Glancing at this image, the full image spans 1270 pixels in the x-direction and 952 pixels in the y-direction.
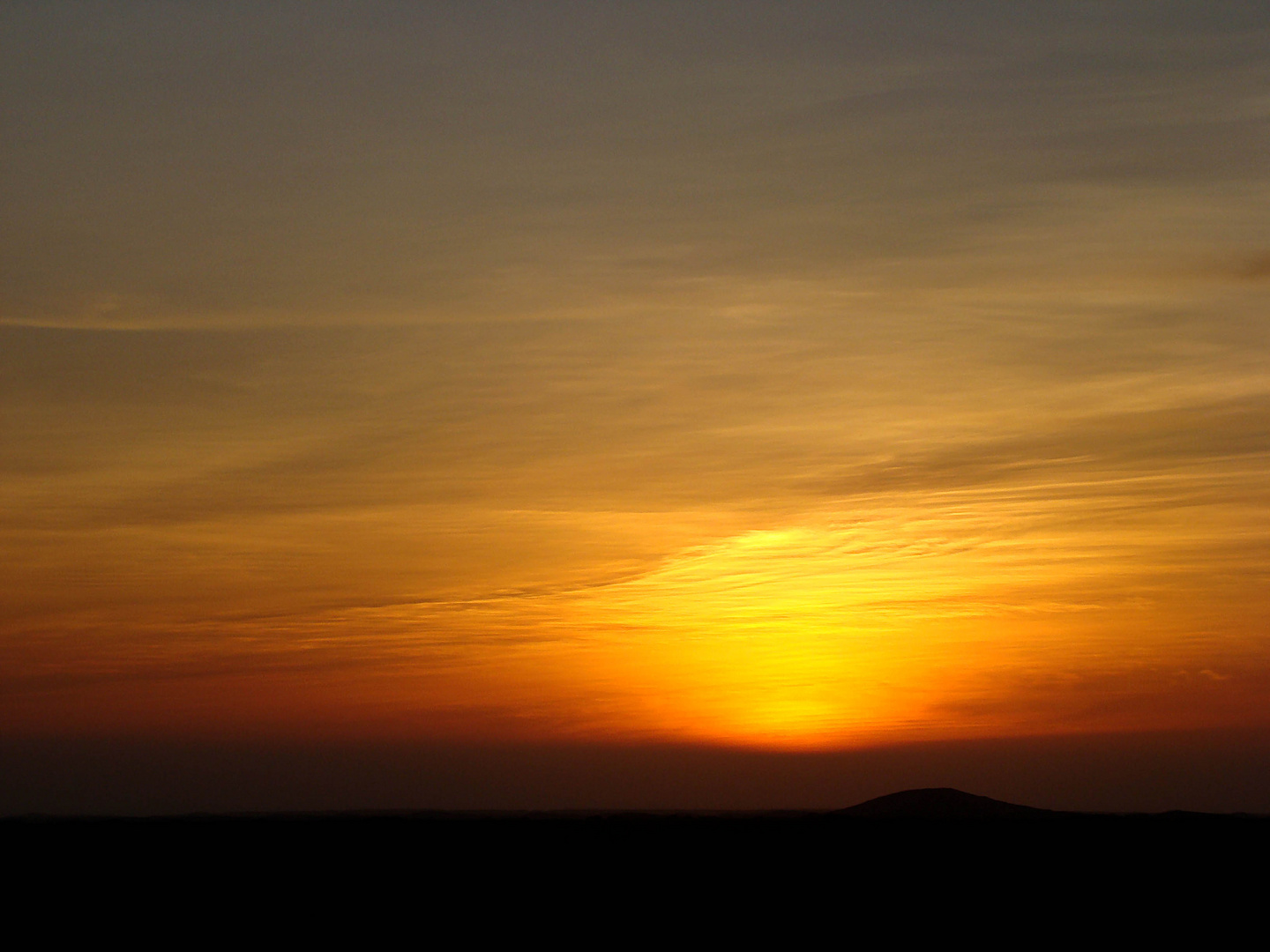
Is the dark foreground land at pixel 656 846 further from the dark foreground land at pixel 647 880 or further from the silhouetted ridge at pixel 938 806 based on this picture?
the silhouetted ridge at pixel 938 806

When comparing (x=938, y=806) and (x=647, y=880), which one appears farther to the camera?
(x=938, y=806)

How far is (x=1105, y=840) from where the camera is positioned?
5784cm

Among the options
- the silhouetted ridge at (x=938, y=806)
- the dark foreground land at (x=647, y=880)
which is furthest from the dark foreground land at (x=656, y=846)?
the silhouetted ridge at (x=938, y=806)

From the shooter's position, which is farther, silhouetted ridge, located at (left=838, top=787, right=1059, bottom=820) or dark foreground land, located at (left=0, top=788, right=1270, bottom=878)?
silhouetted ridge, located at (left=838, top=787, right=1059, bottom=820)

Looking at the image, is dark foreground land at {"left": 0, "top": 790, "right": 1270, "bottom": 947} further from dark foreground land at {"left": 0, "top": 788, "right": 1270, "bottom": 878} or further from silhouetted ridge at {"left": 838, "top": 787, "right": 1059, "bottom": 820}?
silhouetted ridge at {"left": 838, "top": 787, "right": 1059, "bottom": 820}

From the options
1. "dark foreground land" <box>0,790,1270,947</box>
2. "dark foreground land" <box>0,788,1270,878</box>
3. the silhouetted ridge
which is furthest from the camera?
the silhouetted ridge

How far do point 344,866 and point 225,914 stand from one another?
36.1ft

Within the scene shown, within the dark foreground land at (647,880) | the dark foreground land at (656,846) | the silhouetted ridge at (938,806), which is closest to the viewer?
the dark foreground land at (647,880)

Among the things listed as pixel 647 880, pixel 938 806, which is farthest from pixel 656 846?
pixel 938 806

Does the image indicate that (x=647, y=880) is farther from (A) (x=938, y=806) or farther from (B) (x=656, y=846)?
(A) (x=938, y=806)

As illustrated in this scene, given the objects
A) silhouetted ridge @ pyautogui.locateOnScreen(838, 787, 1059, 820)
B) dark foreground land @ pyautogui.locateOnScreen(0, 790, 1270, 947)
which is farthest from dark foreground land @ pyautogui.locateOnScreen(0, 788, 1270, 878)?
silhouetted ridge @ pyautogui.locateOnScreen(838, 787, 1059, 820)

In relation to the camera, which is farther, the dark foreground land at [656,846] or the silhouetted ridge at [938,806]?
the silhouetted ridge at [938,806]

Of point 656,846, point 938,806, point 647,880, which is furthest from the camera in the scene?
point 938,806

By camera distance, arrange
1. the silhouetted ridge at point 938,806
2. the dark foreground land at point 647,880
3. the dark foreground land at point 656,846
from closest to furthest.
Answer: the dark foreground land at point 647,880 → the dark foreground land at point 656,846 → the silhouetted ridge at point 938,806
